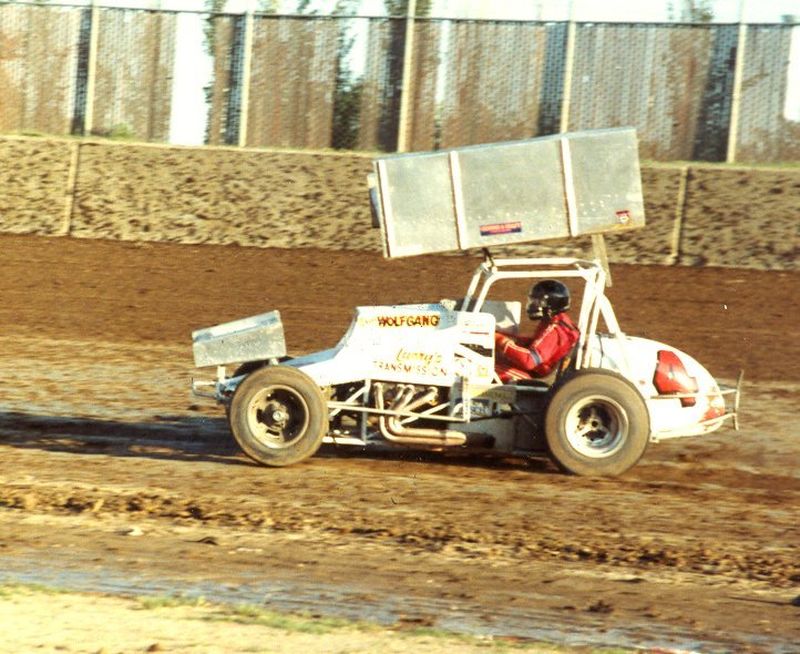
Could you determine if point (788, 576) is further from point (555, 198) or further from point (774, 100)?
point (774, 100)

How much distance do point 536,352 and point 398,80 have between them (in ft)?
42.1

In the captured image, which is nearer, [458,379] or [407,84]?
[458,379]

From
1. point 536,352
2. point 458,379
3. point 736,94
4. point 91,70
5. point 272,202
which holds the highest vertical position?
point 91,70

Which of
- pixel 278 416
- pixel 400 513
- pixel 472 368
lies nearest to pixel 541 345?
pixel 472 368

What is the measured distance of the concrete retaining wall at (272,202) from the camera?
19.5 meters

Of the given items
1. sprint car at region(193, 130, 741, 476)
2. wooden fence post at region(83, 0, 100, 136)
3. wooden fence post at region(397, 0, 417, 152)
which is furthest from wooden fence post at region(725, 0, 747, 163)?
sprint car at region(193, 130, 741, 476)

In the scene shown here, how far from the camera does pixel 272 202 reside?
21250mm

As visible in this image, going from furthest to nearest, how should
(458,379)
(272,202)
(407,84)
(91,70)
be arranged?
(91,70)
(407,84)
(272,202)
(458,379)

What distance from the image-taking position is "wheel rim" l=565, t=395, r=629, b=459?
34.0 feet

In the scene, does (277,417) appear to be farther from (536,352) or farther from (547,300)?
(547,300)

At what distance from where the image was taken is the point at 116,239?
2097cm

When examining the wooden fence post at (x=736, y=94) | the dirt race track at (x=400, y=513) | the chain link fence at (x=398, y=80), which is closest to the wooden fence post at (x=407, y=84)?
the chain link fence at (x=398, y=80)

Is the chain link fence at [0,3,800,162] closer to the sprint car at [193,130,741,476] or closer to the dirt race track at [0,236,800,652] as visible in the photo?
the dirt race track at [0,236,800,652]

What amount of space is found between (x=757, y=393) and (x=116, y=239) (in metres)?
9.98
